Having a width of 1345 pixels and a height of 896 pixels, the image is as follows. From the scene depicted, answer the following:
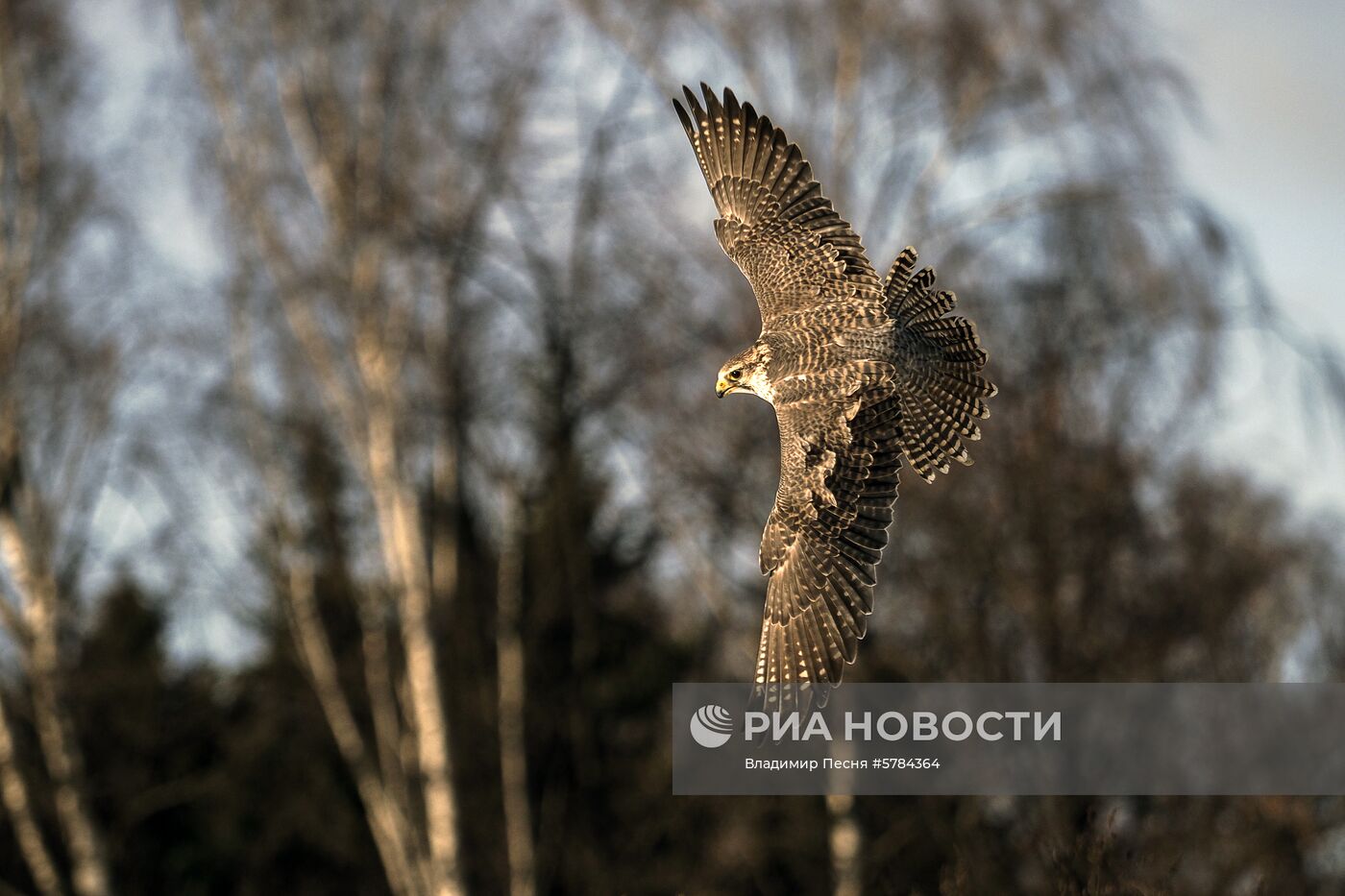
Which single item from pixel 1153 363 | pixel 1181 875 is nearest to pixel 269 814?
pixel 1181 875

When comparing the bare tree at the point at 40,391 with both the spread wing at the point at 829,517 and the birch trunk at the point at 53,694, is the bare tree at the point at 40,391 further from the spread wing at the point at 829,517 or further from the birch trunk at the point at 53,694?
the spread wing at the point at 829,517

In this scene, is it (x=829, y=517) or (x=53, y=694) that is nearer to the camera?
(x=829, y=517)

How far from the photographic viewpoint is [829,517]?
6.16 metres

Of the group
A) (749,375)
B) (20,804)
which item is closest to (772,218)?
(749,375)

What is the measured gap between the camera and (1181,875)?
1230 centimetres

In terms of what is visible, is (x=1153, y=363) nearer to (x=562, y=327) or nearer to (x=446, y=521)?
(x=562, y=327)

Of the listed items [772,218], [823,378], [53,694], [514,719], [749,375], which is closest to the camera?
[823,378]

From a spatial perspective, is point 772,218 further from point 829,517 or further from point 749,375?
point 829,517

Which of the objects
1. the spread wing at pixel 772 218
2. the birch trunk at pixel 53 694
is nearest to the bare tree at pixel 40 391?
the birch trunk at pixel 53 694

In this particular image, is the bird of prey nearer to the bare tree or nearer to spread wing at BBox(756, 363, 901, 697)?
spread wing at BBox(756, 363, 901, 697)

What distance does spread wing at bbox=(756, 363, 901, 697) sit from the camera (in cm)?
586

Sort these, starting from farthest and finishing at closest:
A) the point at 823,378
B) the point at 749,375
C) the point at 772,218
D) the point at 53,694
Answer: the point at 53,694
the point at 772,218
the point at 749,375
the point at 823,378

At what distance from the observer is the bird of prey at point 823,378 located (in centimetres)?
597

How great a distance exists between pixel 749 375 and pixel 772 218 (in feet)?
2.40
